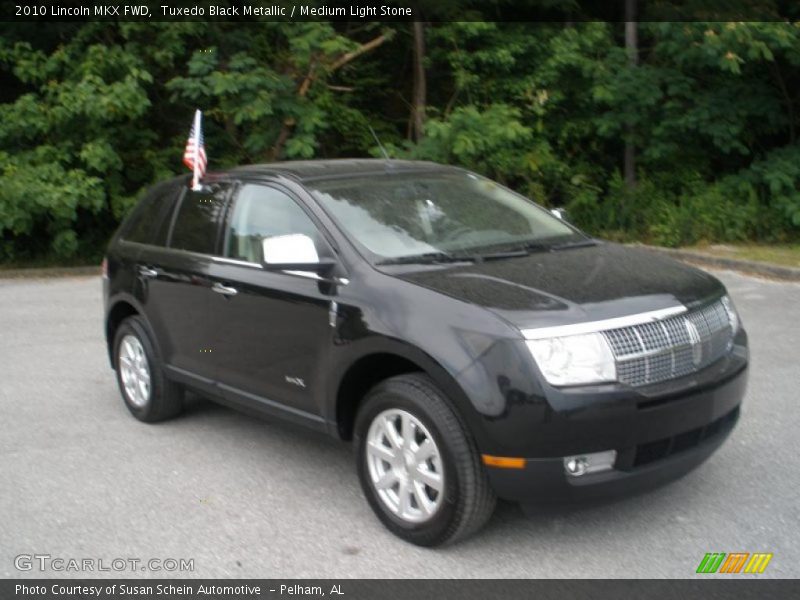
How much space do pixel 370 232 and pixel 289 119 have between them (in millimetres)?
10708

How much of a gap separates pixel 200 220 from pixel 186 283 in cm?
43

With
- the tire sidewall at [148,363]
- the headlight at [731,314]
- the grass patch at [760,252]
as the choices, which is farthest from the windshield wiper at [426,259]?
the grass patch at [760,252]

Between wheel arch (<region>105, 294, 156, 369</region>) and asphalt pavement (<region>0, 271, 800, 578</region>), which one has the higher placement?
wheel arch (<region>105, 294, 156, 369</region>)

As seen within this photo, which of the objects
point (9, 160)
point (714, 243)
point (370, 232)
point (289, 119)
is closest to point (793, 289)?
point (714, 243)

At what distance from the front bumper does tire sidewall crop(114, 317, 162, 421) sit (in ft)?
9.93

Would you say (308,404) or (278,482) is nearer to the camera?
(308,404)

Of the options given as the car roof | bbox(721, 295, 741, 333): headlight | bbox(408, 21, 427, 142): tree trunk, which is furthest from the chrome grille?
bbox(408, 21, 427, 142): tree trunk

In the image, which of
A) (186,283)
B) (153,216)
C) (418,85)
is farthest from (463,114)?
(186,283)

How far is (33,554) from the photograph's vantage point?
14.3 feet

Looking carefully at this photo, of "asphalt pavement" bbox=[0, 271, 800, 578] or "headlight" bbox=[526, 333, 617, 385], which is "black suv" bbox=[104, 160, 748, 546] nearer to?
"headlight" bbox=[526, 333, 617, 385]

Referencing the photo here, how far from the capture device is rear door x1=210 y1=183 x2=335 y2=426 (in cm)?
476

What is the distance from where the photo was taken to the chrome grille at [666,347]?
391cm

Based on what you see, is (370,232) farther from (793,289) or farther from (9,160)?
(9,160)
